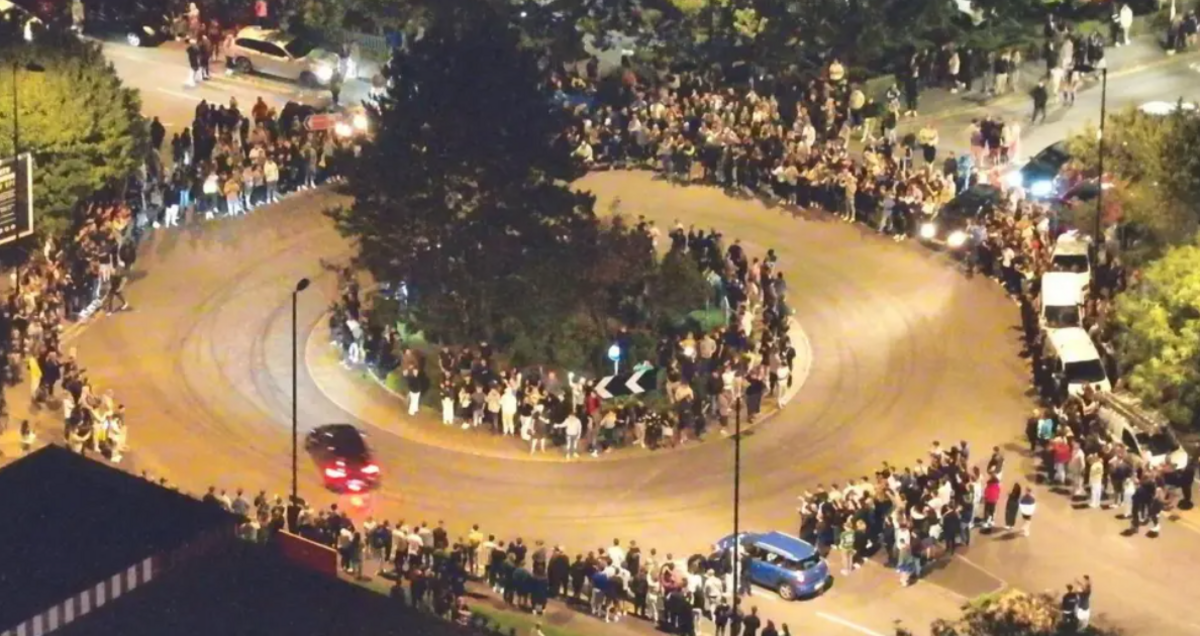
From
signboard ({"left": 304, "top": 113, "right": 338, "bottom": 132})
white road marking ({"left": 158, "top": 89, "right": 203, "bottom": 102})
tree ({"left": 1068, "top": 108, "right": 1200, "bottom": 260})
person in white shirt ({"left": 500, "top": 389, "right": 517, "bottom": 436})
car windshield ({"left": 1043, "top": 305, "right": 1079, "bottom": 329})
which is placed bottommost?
person in white shirt ({"left": 500, "top": 389, "right": 517, "bottom": 436})

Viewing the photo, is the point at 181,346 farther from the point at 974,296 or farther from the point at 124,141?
the point at 974,296

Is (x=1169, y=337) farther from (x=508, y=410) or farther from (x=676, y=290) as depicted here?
(x=508, y=410)

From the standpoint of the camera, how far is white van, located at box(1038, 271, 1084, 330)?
6028 centimetres

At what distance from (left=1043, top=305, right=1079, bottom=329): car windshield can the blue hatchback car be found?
12.4 m

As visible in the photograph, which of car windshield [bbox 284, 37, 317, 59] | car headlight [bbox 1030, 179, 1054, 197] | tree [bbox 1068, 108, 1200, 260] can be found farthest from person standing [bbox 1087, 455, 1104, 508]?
car windshield [bbox 284, 37, 317, 59]

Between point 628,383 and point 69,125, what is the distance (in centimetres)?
1688

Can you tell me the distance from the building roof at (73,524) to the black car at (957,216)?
26868 millimetres

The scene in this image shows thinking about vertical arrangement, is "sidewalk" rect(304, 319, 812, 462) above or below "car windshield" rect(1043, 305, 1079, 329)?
below

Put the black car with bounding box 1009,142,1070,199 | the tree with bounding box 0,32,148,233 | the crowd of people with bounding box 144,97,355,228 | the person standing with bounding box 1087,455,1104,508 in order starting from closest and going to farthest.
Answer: the person standing with bounding box 1087,455,1104,508, the tree with bounding box 0,32,148,233, the crowd of people with bounding box 144,97,355,228, the black car with bounding box 1009,142,1070,199

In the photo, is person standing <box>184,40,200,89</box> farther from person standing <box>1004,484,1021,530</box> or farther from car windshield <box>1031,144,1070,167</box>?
person standing <box>1004,484,1021,530</box>

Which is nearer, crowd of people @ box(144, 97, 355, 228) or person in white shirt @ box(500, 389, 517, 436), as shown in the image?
person in white shirt @ box(500, 389, 517, 436)

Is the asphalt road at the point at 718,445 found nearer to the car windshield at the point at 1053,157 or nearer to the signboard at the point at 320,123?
the signboard at the point at 320,123

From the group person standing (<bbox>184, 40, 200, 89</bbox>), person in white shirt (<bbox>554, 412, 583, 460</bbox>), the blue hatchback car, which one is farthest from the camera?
person standing (<bbox>184, 40, 200, 89</bbox>)

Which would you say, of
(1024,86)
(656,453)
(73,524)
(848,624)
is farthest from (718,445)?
(1024,86)
